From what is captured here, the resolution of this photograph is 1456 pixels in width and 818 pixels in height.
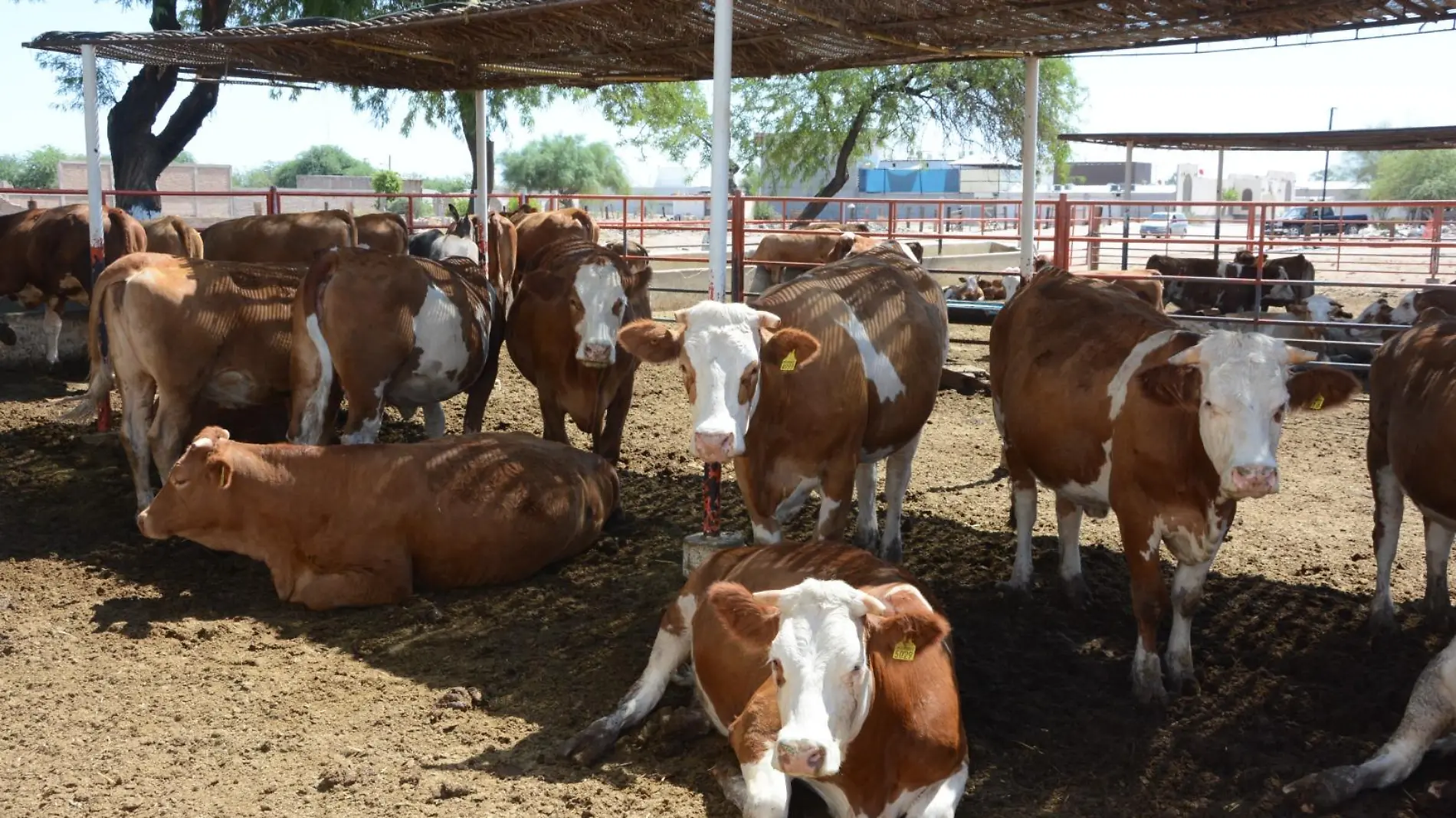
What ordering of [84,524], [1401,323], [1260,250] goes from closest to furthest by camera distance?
[84,524], [1260,250], [1401,323]

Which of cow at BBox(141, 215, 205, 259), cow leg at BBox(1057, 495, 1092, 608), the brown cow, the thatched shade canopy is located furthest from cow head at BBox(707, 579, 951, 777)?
cow at BBox(141, 215, 205, 259)

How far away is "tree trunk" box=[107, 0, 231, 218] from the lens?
18109mm

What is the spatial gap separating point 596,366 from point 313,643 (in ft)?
9.28

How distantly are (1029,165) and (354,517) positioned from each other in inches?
202

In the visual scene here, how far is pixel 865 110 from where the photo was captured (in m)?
26.2

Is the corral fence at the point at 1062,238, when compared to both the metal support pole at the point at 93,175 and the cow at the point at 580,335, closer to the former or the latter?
the cow at the point at 580,335

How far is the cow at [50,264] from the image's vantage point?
11773mm

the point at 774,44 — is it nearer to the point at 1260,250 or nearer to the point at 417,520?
the point at 417,520

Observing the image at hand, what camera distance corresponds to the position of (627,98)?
26.2 meters

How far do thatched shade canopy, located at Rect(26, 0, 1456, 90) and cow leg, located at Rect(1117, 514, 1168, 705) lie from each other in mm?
2962

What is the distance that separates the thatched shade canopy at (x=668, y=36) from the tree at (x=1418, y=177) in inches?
2941

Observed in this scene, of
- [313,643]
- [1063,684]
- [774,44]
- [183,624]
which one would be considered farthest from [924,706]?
[774,44]

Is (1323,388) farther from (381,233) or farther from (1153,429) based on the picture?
(381,233)

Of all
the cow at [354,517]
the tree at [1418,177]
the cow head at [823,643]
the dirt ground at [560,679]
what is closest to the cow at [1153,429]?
the dirt ground at [560,679]
